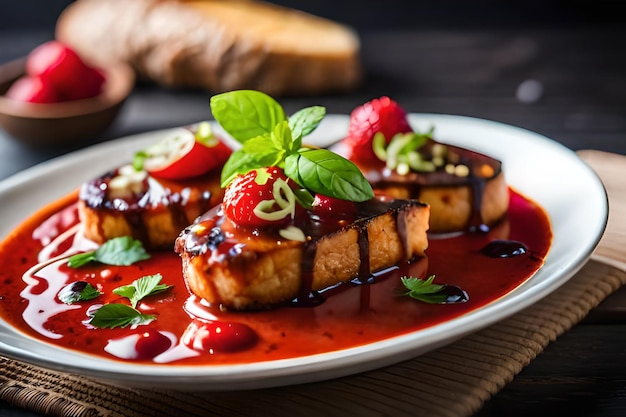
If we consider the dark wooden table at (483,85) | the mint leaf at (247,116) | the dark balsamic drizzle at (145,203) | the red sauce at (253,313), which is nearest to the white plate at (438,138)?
the red sauce at (253,313)

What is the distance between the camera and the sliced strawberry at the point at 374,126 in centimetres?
374

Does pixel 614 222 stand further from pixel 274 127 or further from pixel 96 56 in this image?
pixel 96 56

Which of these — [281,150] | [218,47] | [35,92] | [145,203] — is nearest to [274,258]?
[281,150]

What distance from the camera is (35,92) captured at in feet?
17.9

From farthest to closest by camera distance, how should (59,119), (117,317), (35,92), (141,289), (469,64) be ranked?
(469,64) → (35,92) → (59,119) → (141,289) → (117,317)

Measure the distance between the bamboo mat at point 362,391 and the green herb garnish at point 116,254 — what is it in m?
0.64

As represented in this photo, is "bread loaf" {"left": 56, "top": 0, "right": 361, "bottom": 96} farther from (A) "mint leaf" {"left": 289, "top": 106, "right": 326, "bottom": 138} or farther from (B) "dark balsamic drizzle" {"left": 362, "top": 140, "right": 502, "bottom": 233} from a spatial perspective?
(A) "mint leaf" {"left": 289, "top": 106, "right": 326, "bottom": 138}

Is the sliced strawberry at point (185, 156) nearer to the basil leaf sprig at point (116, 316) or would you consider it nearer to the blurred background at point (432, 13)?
the basil leaf sprig at point (116, 316)

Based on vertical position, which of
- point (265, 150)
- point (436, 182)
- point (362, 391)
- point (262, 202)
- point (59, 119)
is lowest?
point (362, 391)

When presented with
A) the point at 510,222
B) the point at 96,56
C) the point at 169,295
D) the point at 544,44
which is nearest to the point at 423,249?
the point at 510,222

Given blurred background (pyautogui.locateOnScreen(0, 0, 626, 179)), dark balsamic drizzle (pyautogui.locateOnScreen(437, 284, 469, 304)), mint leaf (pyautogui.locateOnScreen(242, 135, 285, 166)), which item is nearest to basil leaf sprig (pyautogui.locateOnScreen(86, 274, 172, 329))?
mint leaf (pyautogui.locateOnScreen(242, 135, 285, 166))

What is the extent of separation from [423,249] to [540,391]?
81 cm

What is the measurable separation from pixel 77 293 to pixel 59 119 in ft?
8.06

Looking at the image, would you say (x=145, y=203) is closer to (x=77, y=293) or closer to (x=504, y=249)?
(x=77, y=293)
